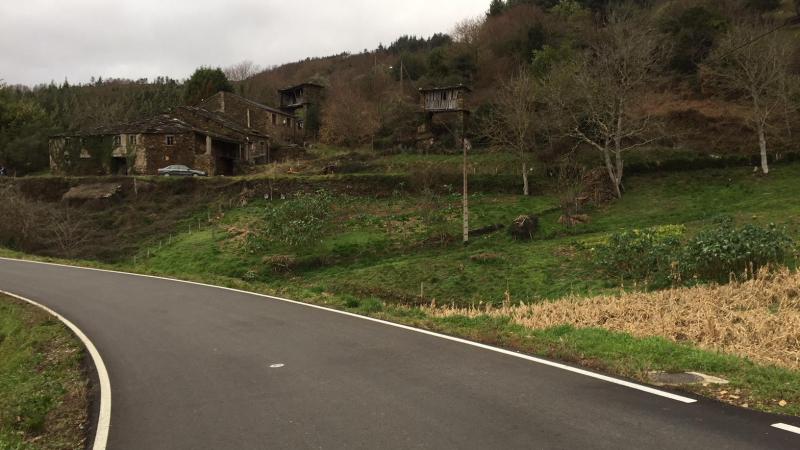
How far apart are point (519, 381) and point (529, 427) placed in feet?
5.43

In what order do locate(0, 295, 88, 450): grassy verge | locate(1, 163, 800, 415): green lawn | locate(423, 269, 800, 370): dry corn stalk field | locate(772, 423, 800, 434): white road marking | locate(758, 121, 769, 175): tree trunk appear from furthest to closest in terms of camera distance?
locate(758, 121, 769, 175): tree trunk < locate(1, 163, 800, 415): green lawn < locate(423, 269, 800, 370): dry corn stalk field < locate(0, 295, 88, 450): grassy verge < locate(772, 423, 800, 434): white road marking

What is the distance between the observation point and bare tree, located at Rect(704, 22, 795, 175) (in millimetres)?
35750

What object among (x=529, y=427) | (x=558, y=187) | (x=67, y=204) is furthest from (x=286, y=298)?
(x=67, y=204)

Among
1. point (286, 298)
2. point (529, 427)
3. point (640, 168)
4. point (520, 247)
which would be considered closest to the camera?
point (529, 427)

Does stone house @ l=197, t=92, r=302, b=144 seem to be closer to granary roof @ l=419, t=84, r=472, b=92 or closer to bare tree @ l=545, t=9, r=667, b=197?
granary roof @ l=419, t=84, r=472, b=92

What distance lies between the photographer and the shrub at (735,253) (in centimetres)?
1662

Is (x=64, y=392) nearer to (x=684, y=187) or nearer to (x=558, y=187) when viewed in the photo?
(x=558, y=187)

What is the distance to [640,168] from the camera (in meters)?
39.0

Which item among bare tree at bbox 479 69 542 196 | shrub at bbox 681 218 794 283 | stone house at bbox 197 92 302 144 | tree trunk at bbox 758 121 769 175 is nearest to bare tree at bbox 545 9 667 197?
bare tree at bbox 479 69 542 196

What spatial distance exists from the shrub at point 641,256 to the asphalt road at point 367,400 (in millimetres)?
11987

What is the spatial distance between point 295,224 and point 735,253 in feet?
72.3

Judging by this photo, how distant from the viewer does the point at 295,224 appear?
32.1 meters

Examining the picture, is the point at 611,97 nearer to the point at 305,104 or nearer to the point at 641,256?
the point at 641,256

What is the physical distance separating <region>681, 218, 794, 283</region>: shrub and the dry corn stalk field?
1.18 m
